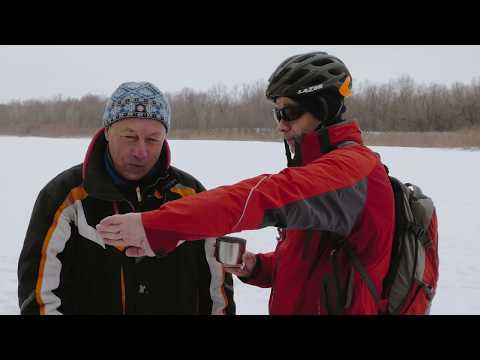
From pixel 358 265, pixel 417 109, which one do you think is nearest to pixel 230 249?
pixel 358 265

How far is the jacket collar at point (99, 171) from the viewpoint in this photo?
1687 millimetres

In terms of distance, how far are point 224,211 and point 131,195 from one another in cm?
92

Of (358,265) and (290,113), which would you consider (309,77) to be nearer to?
(290,113)

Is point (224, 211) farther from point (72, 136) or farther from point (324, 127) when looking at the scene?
point (72, 136)

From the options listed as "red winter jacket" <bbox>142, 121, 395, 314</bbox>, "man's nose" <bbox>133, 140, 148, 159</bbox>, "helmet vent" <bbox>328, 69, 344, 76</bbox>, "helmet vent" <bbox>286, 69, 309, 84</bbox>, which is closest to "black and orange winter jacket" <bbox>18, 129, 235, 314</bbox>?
"man's nose" <bbox>133, 140, 148, 159</bbox>

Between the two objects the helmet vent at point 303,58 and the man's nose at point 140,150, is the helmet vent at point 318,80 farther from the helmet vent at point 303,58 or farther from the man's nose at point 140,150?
the man's nose at point 140,150

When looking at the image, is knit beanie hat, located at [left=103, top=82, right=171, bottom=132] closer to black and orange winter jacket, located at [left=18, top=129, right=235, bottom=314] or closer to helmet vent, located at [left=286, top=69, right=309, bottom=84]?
black and orange winter jacket, located at [left=18, top=129, right=235, bottom=314]

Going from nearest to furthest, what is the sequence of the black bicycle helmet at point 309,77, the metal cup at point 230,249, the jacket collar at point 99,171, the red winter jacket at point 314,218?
the red winter jacket at point 314,218, the black bicycle helmet at point 309,77, the metal cup at point 230,249, the jacket collar at point 99,171

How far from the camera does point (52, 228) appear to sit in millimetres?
1629

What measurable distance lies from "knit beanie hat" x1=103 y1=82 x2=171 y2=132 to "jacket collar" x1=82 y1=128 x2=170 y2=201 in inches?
3.8

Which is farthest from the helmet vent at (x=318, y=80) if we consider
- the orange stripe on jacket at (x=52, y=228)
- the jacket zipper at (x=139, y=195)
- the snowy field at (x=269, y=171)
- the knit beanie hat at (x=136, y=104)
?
the snowy field at (x=269, y=171)

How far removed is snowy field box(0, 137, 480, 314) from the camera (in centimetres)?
450

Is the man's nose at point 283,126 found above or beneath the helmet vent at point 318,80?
beneath
